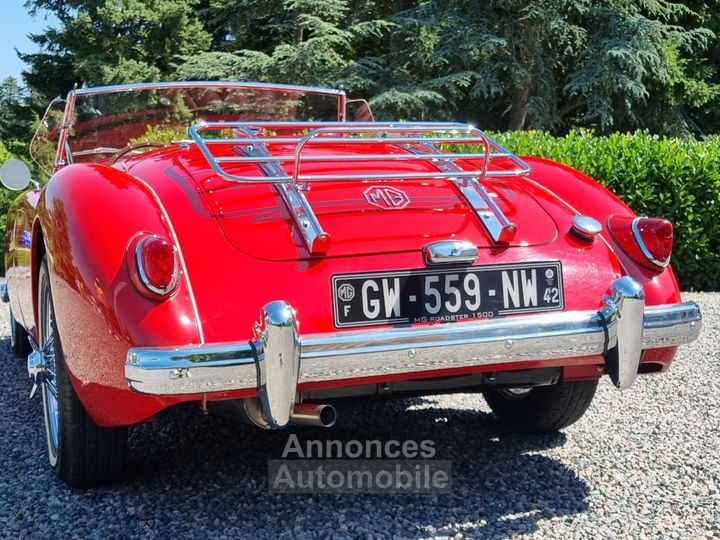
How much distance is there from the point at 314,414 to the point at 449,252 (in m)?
0.66

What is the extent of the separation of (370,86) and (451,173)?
1490 centimetres

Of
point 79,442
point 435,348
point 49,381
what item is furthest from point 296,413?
point 49,381

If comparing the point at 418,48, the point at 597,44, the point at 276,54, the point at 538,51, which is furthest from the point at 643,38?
the point at 276,54

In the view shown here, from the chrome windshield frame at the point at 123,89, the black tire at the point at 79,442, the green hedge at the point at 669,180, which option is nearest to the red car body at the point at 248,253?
the black tire at the point at 79,442

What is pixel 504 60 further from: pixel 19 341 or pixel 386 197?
pixel 386 197

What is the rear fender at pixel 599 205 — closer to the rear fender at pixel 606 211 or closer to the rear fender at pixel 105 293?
the rear fender at pixel 606 211

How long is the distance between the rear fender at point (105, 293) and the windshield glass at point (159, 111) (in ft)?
3.75

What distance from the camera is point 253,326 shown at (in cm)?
241

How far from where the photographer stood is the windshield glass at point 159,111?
4.08 metres

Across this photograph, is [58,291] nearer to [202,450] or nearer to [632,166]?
[202,450]

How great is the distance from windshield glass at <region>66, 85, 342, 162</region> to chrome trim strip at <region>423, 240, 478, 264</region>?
5.97 feet

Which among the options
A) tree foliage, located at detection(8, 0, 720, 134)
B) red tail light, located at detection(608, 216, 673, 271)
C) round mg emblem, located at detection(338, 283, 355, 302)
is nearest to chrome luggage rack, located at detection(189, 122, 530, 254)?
round mg emblem, located at detection(338, 283, 355, 302)

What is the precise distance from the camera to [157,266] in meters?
2.42

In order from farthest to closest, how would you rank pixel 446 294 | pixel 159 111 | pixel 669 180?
pixel 669 180
pixel 159 111
pixel 446 294
